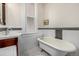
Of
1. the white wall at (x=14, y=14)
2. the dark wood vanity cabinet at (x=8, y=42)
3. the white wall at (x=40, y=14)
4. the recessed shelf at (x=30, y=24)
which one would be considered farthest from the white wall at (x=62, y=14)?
the dark wood vanity cabinet at (x=8, y=42)

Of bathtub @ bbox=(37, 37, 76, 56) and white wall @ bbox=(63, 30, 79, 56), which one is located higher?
white wall @ bbox=(63, 30, 79, 56)

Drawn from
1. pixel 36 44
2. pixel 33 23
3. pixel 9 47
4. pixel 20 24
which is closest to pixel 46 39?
pixel 36 44

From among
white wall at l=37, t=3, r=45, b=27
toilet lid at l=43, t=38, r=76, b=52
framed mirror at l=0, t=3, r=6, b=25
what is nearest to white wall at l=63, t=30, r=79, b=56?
toilet lid at l=43, t=38, r=76, b=52

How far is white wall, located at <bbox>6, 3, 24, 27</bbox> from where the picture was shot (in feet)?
5.35

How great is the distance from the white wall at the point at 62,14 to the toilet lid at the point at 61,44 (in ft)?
0.65

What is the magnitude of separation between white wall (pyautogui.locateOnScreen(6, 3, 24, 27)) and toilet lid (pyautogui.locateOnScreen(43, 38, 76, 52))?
441 millimetres

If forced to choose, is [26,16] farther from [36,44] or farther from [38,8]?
[36,44]

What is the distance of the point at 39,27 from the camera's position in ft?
5.42

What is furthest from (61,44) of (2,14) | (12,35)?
(2,14)

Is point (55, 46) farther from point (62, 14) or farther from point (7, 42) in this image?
point (7, 42)

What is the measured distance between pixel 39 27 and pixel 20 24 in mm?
240

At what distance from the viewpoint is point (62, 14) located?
1.66 metres

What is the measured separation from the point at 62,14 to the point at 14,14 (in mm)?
599

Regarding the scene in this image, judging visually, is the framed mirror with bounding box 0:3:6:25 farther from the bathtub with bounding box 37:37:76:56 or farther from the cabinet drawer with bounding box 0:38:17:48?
the bathtub with bounding box 37:37:76:56
